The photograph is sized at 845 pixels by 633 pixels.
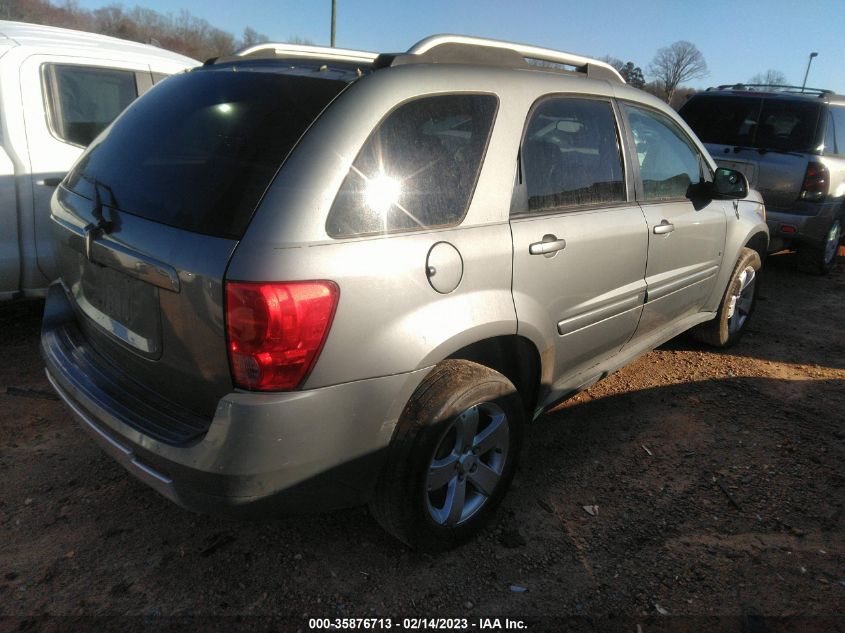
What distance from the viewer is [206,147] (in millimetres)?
2117

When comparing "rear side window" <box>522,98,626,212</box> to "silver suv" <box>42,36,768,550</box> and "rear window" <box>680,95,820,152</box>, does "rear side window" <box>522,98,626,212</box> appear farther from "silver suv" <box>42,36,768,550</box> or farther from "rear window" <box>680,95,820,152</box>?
"rear window" <box>680,95,820,152</box>

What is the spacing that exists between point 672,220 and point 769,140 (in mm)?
4056

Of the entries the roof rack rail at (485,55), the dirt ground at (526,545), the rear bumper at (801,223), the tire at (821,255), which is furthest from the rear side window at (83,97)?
the tire at (821,255)

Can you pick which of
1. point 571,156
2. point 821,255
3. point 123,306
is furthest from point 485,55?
point 821,255

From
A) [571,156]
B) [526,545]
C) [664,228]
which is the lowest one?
[526,545]

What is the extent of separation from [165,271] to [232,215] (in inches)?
10.6

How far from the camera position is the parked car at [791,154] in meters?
6.23

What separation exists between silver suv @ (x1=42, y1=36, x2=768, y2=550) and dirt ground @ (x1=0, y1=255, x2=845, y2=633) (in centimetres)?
28

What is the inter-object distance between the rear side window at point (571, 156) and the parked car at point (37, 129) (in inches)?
114

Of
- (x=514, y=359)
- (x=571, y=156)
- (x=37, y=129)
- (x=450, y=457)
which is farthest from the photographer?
(x=37, y=129)

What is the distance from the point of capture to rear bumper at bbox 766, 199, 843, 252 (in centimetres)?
626

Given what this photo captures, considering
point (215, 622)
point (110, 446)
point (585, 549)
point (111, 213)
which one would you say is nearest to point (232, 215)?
point (111, 213)

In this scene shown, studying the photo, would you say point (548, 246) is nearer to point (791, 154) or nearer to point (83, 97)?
point (83, 97)

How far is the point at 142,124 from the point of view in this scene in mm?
2426
